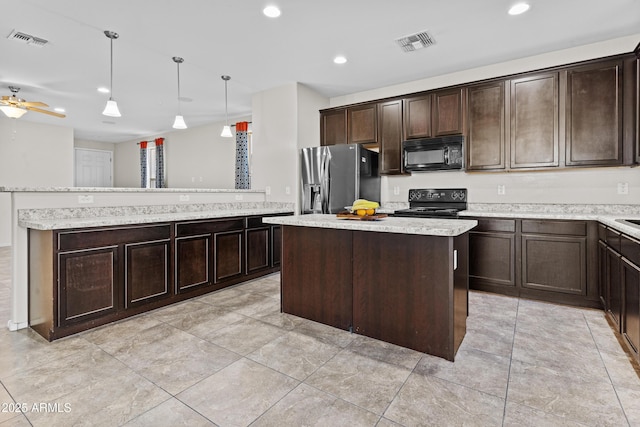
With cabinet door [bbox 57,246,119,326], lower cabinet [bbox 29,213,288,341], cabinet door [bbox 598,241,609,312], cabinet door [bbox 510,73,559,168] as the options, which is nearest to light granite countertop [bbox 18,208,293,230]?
lower cabinet [bbox 29,213,288,341]

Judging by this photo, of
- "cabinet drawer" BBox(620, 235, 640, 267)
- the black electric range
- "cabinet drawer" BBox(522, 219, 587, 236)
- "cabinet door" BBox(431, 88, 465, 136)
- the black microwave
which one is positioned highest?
"cabinet door" BBox(431, 88, 465, 136)

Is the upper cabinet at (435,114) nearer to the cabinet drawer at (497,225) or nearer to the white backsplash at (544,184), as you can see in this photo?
the white backsplash at (544,184)

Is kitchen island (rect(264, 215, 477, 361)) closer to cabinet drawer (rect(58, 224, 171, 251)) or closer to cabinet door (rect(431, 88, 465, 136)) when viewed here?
cabinet drawer (rect(58, 224, 171, 251))

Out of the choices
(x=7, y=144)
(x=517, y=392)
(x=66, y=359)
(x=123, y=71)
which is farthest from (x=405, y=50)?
(x=7, y=144)

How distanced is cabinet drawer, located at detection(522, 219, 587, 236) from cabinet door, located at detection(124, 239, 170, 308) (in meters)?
3.61

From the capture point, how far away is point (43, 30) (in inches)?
123

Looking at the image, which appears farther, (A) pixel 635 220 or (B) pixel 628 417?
(A) pixel 635 220

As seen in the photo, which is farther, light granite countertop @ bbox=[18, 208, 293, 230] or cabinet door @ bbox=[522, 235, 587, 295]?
cabinet door @ bbox=[522, 235, 587, 295]

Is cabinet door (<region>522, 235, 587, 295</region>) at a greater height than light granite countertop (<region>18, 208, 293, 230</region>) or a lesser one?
lesser

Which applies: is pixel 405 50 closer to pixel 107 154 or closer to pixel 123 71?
pixel 123 71

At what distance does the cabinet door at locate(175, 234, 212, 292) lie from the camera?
127 inches

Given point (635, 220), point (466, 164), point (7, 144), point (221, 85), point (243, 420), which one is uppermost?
point (221, 85)

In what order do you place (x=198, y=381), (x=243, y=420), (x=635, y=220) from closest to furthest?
1. (x=243, y=420)
2. (x=198, y=381)
3. (x=635, y=220)

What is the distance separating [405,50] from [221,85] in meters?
2.69
